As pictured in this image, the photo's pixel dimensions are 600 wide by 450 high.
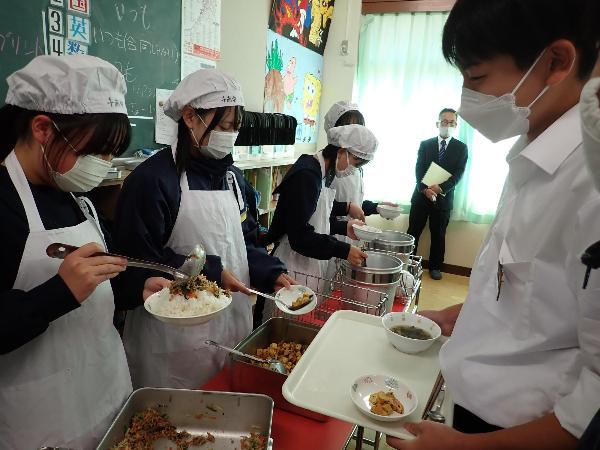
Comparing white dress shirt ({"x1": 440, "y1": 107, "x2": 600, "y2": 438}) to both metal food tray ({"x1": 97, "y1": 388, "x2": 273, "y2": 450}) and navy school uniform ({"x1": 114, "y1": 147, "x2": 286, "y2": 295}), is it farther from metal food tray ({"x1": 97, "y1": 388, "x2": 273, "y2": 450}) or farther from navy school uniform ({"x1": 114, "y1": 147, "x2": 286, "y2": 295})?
navy school uniform ({"x1": 114, "y1": 147, "x2": 286, "y2": 295})

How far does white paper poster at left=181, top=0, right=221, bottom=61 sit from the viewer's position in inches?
101

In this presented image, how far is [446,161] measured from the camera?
15.3ft

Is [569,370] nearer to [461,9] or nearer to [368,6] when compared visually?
[461,9]

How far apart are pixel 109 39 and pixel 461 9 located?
1.93 m

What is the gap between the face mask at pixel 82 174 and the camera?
3.28ft

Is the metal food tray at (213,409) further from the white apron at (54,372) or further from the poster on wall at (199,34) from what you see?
the poster on wall at (199,34)

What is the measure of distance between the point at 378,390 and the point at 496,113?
0.70 metres

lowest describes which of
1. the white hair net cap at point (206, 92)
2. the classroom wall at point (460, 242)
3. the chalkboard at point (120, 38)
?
the classroom wall at point (460, 242)

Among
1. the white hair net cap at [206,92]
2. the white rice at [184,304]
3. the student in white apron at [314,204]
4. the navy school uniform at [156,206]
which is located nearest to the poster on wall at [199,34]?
the student in white apron at [314,204]

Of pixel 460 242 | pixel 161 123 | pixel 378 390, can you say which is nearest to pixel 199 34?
pixel 161 123

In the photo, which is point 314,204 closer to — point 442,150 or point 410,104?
point 442,150

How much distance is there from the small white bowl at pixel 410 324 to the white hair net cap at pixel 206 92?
95 centimetres

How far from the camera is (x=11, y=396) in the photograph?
928 millimetres

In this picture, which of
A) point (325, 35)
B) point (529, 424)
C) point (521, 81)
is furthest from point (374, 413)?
point (325, 35)
